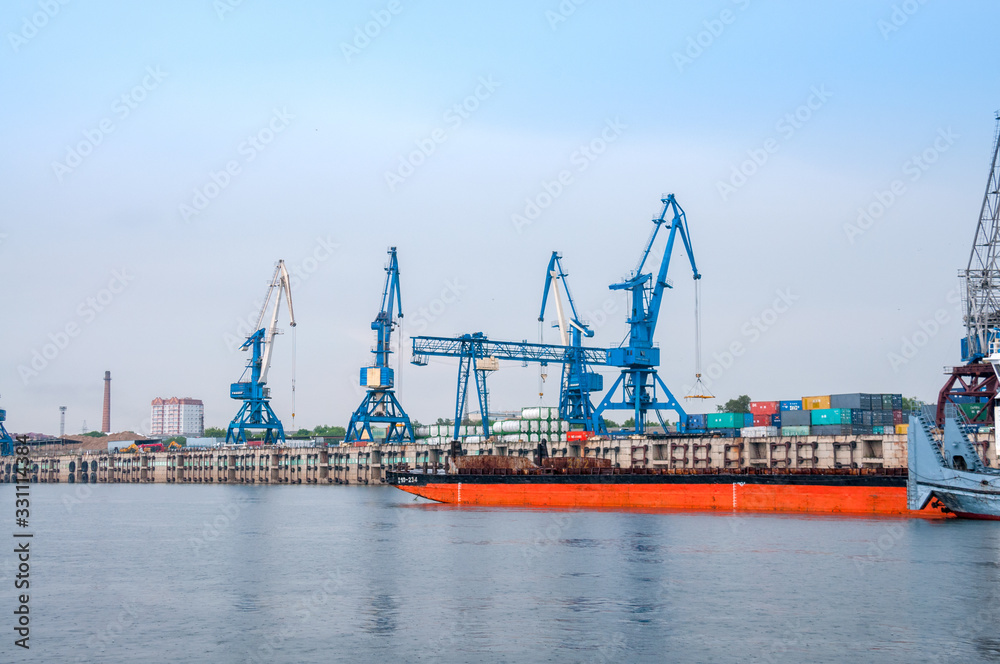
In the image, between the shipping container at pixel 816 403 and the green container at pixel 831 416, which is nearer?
the green container at pixel 831 416

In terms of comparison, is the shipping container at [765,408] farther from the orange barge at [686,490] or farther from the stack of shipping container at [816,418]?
Result: the orange barge at [686,490]

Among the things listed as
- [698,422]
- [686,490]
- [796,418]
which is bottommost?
[686,490]

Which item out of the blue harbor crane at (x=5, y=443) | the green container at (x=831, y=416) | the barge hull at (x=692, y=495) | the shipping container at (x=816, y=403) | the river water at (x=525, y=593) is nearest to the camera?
the river water at (x=525, y=593)

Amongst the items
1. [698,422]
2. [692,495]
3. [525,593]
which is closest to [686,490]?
[692,495]

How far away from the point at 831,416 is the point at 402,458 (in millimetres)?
58364

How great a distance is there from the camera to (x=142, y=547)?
49844 mm

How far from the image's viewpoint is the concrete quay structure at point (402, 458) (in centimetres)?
8175

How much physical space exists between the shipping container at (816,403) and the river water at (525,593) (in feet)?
179

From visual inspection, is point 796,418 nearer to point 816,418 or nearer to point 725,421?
point 816,418

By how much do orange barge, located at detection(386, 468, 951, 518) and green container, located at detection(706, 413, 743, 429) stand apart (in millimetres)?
43175

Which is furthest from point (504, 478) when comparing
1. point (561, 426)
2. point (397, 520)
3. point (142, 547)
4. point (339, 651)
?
point (561, 426)

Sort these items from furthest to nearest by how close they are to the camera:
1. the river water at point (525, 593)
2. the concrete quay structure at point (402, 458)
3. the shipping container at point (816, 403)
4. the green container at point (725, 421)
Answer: the green container at point (725, 421)
the shipping container at point (816, 403)
the concrete quay structure at point (402, 458)
the river water at point (525, 593)

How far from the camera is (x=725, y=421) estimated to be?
378ft

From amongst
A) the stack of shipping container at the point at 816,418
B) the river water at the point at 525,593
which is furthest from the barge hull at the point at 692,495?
the stack of shipping container at the point at 816,418
